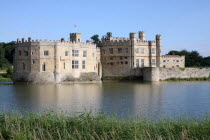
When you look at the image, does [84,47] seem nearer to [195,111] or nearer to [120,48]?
[120,48]

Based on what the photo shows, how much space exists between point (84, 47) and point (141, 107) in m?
26.1

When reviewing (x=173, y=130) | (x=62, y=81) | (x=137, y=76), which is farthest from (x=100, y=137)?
(x=137, y=76)

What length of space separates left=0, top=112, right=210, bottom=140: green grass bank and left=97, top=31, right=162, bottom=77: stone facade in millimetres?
36254

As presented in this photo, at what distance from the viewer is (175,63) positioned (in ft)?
211

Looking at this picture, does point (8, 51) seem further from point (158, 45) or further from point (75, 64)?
point (158, 45)

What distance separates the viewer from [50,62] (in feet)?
142

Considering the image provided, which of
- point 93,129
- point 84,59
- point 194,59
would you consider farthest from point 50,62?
point 194,59

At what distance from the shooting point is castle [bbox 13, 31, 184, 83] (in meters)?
43.3

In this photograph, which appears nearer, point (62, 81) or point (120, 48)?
point (62, 81)

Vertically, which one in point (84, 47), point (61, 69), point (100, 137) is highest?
point (84, 47)

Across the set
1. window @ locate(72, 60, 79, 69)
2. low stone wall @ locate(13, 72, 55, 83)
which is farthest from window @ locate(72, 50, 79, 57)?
low stone wall @ locate(13, 72, 55, 83)

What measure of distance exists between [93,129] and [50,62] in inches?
1207

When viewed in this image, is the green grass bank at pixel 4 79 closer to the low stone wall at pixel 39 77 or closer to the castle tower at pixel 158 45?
the low stone wall at pixel 39 77

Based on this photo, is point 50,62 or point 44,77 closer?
point 44,77
